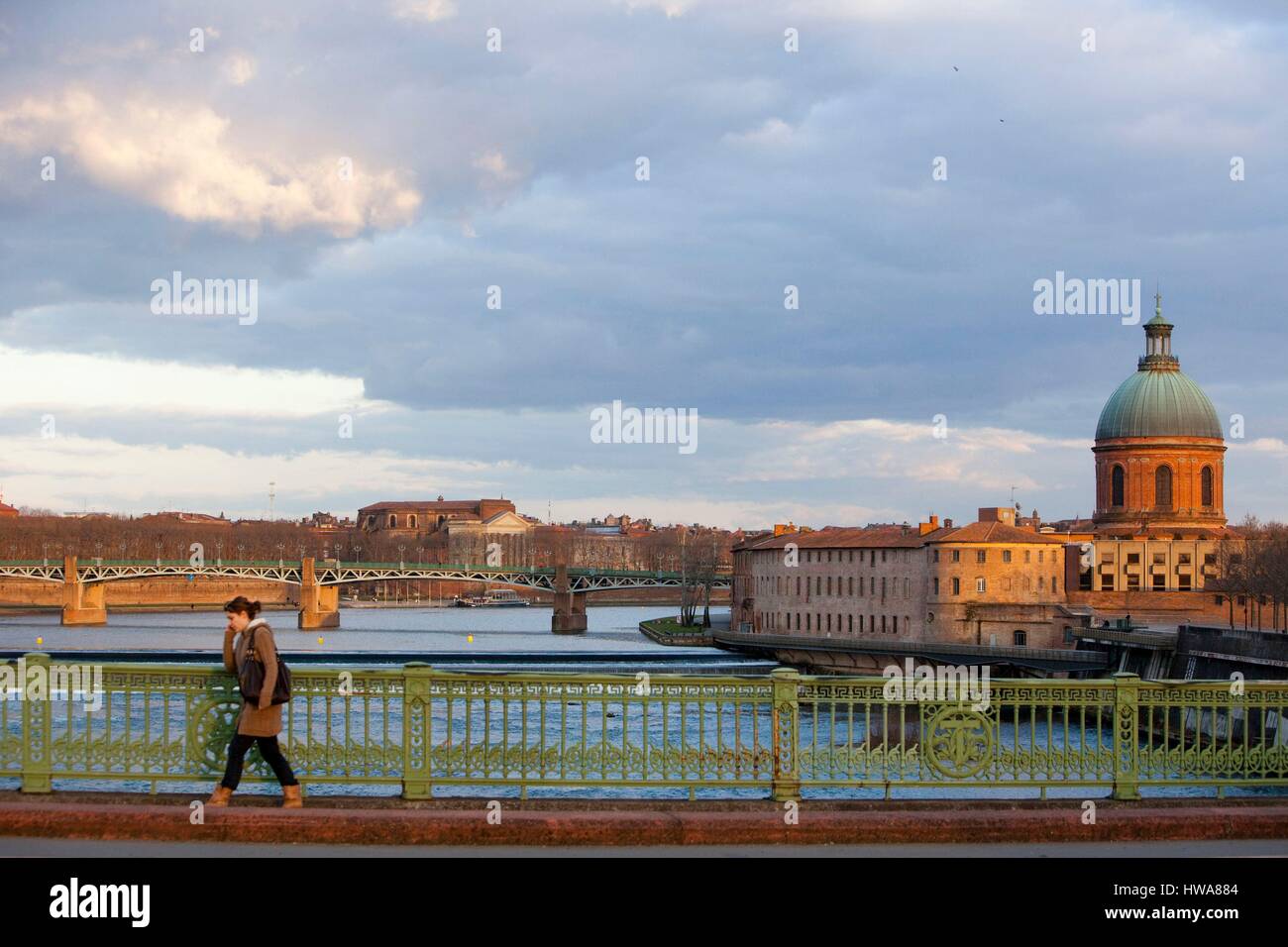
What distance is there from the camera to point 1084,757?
36.2ft

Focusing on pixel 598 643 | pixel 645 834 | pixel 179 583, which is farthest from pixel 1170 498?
pixel 645 834

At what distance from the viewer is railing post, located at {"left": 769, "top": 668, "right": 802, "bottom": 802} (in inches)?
411

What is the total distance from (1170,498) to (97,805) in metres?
101

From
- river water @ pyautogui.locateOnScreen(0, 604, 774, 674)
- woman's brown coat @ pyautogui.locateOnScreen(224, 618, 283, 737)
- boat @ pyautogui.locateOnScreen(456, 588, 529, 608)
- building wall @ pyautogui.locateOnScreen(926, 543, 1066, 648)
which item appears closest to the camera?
woman's brown coat @ pyautogui.locateOnScreen(224, 618, 283, 737)

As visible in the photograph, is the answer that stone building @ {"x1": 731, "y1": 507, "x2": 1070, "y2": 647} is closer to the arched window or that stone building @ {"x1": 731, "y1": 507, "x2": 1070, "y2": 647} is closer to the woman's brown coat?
the arched window

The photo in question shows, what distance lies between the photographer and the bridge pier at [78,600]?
110 metres

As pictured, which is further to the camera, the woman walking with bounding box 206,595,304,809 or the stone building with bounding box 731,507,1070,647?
the stone building with bounding box 731,507,1070,647

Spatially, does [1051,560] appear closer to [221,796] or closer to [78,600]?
[78,600]

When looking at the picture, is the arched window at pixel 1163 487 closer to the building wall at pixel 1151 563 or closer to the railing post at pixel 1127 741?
the building wall at pixel 1151 563

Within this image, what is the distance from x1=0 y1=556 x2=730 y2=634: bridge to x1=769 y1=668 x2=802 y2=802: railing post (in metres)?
98.0

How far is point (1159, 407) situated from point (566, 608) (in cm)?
4466

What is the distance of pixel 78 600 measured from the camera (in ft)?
363

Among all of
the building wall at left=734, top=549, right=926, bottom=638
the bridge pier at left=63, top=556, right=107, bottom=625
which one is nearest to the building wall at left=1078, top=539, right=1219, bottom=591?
the building wall at left=734, top=549, right=926, bottom=638

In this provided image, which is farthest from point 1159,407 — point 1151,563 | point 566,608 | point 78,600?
point 78,600
